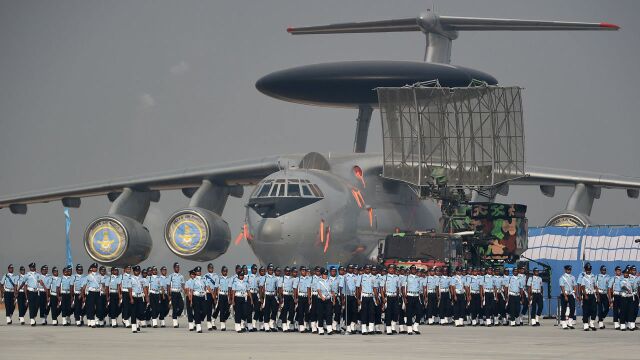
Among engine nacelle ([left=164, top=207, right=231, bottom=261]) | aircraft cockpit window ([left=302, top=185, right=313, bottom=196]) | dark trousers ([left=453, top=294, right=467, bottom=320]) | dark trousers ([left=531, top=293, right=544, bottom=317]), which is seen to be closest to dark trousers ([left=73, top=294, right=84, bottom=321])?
aircraft cockpit window ([left=302, top=185, right=313, bottom=196])

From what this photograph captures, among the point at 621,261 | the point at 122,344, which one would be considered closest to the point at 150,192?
the point at 621,261

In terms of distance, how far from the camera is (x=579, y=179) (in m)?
44.7

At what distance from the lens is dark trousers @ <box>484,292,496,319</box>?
33.5 m

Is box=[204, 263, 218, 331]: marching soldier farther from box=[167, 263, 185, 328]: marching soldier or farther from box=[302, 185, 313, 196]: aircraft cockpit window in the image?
box=[302, 185, 313, 196]: aircraft cockpit window

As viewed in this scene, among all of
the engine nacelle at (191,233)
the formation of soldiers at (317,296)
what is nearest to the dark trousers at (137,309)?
the formation of soldiers at (317,296)

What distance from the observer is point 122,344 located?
77.9 feet

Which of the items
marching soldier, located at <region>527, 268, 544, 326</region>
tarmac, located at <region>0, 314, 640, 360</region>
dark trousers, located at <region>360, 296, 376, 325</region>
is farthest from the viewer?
marching soldier, located at <region>527, 268, 544, 326</region>

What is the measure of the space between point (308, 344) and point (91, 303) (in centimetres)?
900

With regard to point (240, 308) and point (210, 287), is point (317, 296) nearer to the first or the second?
point (240, 308)

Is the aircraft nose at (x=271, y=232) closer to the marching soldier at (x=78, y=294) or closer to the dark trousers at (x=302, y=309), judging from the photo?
the marching soldier at (x=78, y=294)

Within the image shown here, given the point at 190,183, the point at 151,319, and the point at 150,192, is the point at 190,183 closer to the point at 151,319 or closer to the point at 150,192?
the point at 150,192

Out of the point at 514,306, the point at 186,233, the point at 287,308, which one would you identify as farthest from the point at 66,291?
the point at 514,306

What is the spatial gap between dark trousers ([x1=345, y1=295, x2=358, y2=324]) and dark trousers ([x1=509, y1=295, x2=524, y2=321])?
603 cm

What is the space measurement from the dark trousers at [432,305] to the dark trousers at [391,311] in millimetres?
4260
